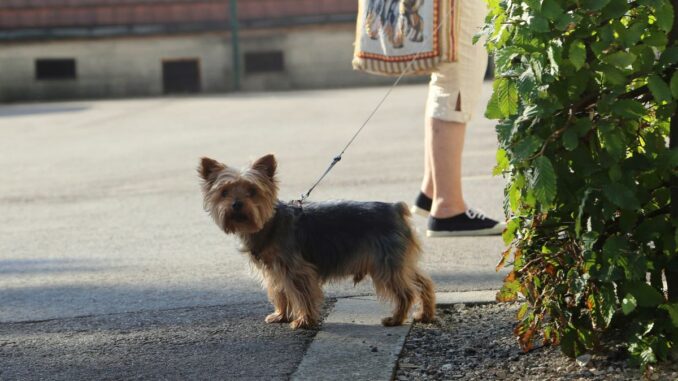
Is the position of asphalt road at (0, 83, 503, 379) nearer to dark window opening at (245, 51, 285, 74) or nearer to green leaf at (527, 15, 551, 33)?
green leaf at (527, 15, 551, 33)

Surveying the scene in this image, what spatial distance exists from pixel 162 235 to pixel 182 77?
17748 millimetres

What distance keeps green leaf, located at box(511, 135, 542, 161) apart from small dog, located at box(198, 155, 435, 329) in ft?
4.86

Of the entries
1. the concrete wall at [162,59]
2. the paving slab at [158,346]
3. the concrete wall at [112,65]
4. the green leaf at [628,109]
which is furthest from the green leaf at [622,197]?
the concrete wall at [112,65]

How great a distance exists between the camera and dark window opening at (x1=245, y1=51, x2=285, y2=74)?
25516 millimetres

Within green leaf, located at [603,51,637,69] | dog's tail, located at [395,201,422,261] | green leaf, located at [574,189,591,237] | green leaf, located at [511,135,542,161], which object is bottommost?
dog's tail, located at [395,201,422,261]

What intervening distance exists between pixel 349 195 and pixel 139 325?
154 inches

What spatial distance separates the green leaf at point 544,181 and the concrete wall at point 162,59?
2144cm

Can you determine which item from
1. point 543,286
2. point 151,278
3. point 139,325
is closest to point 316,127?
point 151,278

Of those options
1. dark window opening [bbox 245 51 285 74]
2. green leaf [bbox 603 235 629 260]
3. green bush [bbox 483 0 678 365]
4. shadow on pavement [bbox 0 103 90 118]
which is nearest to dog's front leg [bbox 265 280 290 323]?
green bush [bbox 483 0 678 365]

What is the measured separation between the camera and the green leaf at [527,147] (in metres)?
3.82

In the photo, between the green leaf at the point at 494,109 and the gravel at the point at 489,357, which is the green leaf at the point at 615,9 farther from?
the gravel at the point at 489,357

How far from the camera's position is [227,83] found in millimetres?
25297

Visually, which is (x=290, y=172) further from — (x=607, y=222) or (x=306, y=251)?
(x=607, y=222)

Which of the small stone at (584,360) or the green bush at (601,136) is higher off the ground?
the green bush at (601,136)
